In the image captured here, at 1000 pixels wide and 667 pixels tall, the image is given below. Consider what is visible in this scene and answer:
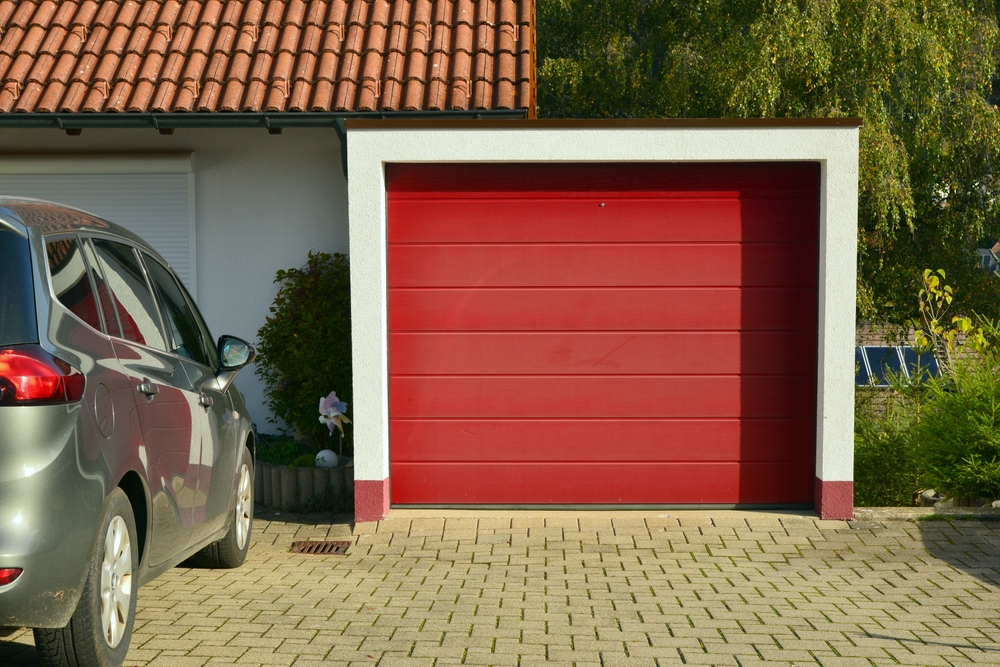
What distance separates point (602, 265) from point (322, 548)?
9.00 ft

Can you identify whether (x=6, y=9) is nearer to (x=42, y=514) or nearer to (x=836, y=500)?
(x=42, y=514)

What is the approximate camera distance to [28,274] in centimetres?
408

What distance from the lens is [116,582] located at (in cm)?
441

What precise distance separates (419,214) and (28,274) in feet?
13.3

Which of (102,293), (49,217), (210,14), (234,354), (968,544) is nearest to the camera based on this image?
(49,217)

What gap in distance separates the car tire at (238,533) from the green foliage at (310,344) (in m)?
1.92

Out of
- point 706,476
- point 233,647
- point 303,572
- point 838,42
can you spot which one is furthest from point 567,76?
point 233,647

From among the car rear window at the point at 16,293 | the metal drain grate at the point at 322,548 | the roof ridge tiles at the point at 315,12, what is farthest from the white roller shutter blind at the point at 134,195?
the car rear window at the point at 16,293

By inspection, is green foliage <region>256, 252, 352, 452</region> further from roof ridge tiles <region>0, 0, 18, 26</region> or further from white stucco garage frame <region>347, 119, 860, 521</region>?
roof ridge tiles <region>0, 0, 18, 26</region>

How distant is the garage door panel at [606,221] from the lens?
784 centimetres

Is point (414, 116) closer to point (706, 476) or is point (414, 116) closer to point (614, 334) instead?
point (614, 334)

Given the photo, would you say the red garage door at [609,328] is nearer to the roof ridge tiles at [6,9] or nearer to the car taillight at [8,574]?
the car taillight at [8,574]

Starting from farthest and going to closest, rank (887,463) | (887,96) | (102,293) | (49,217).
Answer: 1. (887,96)
2. (887,463)
3. (102,293)
4. (49,217)

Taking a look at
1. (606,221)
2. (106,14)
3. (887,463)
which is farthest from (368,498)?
(106,14)
